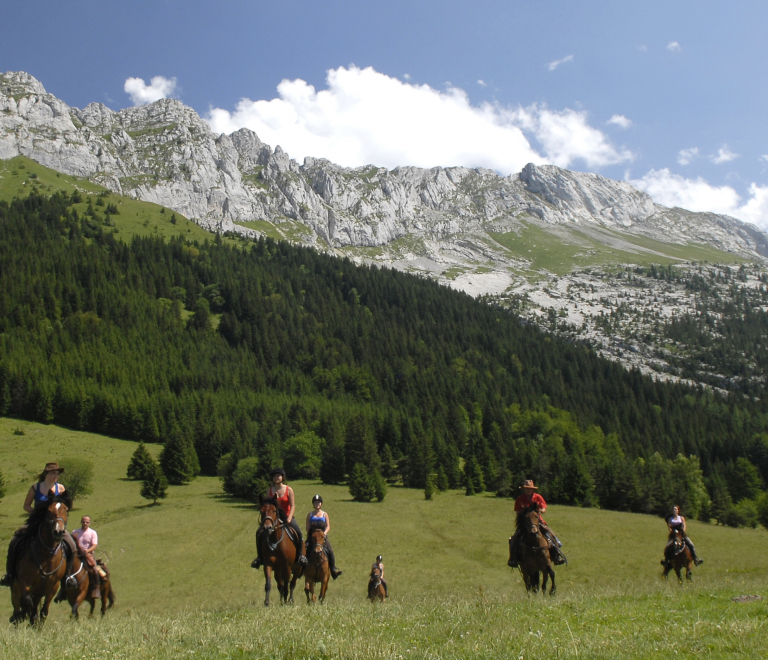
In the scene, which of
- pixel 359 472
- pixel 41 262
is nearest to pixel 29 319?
pixel 41 262

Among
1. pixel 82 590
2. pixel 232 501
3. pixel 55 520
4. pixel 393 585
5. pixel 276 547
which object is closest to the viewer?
pixel 55 520

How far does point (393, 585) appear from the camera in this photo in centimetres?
3647

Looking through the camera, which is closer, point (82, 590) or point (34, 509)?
point (34, 509)

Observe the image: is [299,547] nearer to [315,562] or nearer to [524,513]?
[315,562]

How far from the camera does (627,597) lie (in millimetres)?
15680

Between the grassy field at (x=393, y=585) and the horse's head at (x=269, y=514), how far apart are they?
8.49 ft

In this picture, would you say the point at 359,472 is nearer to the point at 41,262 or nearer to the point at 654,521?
the point at 654,521

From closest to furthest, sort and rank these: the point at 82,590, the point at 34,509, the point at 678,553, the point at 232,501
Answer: the point at 34,509 < the point at 82,590 < the point at 678,553 < the point at 232,501

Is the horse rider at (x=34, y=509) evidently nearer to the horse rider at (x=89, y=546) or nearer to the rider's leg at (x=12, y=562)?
the rider's leg at (x=12, y=562)

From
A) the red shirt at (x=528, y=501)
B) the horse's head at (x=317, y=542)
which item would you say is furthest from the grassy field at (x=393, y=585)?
the red shirt at (x=528, y=501)

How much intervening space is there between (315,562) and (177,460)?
74.5 metres

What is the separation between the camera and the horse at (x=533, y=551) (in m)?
16.5

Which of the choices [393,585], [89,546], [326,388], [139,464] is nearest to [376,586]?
[89,546]

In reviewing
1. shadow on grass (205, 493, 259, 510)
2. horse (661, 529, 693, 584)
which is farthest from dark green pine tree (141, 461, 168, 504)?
horse (661, 529, 693, 584)
